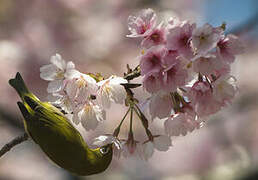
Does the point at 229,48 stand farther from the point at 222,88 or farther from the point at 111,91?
the point at 111,91

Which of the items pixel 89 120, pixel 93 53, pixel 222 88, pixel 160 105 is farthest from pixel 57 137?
pixel 93 53

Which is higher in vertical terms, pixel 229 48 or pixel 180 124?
pixel 229 48

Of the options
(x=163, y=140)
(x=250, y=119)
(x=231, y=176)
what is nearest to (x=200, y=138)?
(x=250, y=119)

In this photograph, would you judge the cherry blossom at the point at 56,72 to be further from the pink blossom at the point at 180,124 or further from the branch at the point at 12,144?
the pink blossom at the point at 180,124

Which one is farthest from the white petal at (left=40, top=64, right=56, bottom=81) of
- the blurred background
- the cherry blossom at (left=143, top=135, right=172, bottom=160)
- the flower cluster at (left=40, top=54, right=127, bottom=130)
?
the blurred background

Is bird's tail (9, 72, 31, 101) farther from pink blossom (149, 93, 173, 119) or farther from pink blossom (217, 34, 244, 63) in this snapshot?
pink blossom (217, 34, 244, 63)

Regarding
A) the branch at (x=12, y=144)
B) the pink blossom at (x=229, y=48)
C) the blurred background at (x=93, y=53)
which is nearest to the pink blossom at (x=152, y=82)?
the pink blossom at (x=229, y=48)
